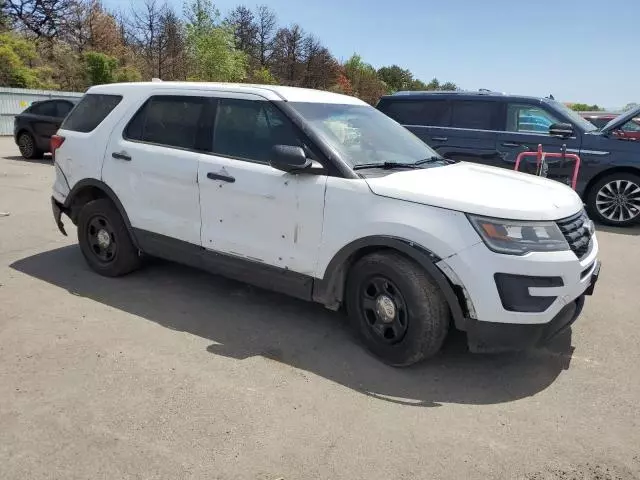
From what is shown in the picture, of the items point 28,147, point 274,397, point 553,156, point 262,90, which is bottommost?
point 274,397

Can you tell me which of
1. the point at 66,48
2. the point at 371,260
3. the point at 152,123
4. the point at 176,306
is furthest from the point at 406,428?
the point at 66,48

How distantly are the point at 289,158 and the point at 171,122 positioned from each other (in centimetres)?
151

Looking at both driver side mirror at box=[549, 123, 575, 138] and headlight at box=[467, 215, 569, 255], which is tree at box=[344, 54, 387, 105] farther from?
headlight at box=[467, 215, 569, 255]

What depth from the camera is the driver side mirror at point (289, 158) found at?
3.48 metres

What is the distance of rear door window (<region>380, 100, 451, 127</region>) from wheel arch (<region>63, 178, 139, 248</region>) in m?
5.99

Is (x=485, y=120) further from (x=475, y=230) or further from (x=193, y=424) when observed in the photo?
(x=193, y=424)

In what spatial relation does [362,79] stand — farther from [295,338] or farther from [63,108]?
[295,338]

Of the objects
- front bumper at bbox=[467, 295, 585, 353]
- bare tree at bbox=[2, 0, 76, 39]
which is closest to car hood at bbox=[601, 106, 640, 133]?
front bumper at bbox=[467, 295, 585, 353]

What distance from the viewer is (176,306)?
14.4 ft

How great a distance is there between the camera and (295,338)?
3.87 metres

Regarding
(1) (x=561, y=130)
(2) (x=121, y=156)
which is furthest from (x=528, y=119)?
(2) (x=121, y=156)

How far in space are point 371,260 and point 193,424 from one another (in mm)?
1445

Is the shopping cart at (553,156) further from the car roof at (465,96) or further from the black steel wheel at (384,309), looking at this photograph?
the black steel wheel at (384,309)

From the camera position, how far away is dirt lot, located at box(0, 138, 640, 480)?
2.53 meters
